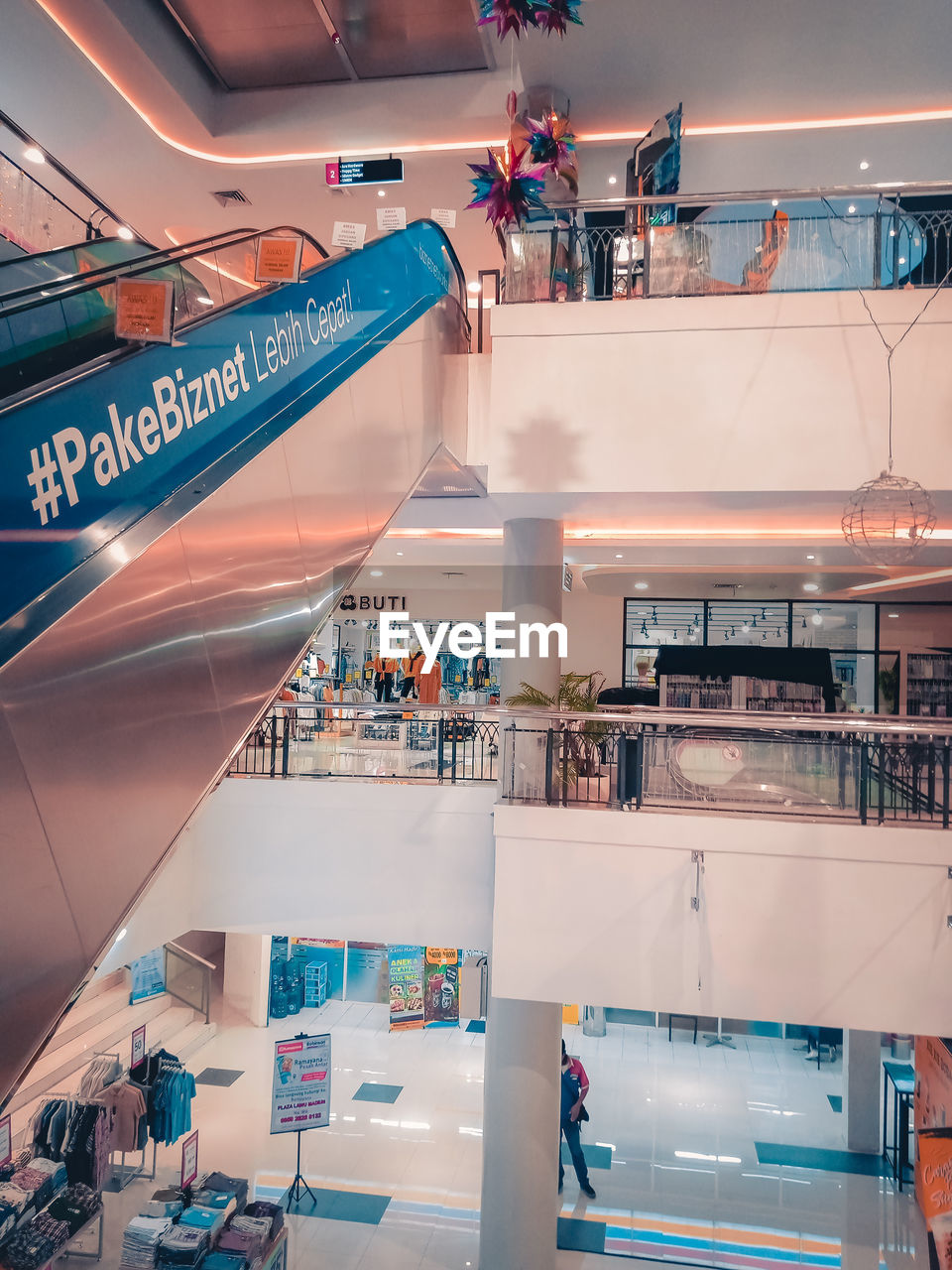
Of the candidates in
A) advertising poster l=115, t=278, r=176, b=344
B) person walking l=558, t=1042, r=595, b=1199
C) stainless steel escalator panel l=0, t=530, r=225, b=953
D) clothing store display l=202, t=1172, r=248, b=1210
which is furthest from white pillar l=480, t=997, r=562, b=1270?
advertising poster l=115, t=278, r=176, b=344

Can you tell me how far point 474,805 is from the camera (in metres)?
7.46

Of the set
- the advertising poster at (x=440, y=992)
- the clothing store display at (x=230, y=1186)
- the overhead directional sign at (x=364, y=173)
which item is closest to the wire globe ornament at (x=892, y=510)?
the overhead directional sign at (x=364, y=173)

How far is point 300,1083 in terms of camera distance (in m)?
9.16

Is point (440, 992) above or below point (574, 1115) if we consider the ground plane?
below

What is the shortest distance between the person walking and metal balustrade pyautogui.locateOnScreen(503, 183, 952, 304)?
8.21 metres

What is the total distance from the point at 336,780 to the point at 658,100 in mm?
7958

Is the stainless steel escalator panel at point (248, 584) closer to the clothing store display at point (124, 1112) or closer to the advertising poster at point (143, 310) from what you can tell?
the advertising poster at point (143, 310)

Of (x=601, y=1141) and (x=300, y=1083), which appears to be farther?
(x=601, y=1141)

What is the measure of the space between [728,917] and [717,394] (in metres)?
4.04

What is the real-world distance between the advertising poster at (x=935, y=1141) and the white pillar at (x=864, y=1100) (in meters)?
1.05

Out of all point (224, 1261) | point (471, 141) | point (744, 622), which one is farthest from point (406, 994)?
point (471, 141)

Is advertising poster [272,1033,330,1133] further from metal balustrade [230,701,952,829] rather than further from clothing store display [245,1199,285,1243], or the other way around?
metal balustrade [230,701,952,829]

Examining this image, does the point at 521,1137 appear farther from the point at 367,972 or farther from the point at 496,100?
the point at 496,100

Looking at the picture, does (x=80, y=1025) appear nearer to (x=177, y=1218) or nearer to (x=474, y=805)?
(x=177, y=1218)
